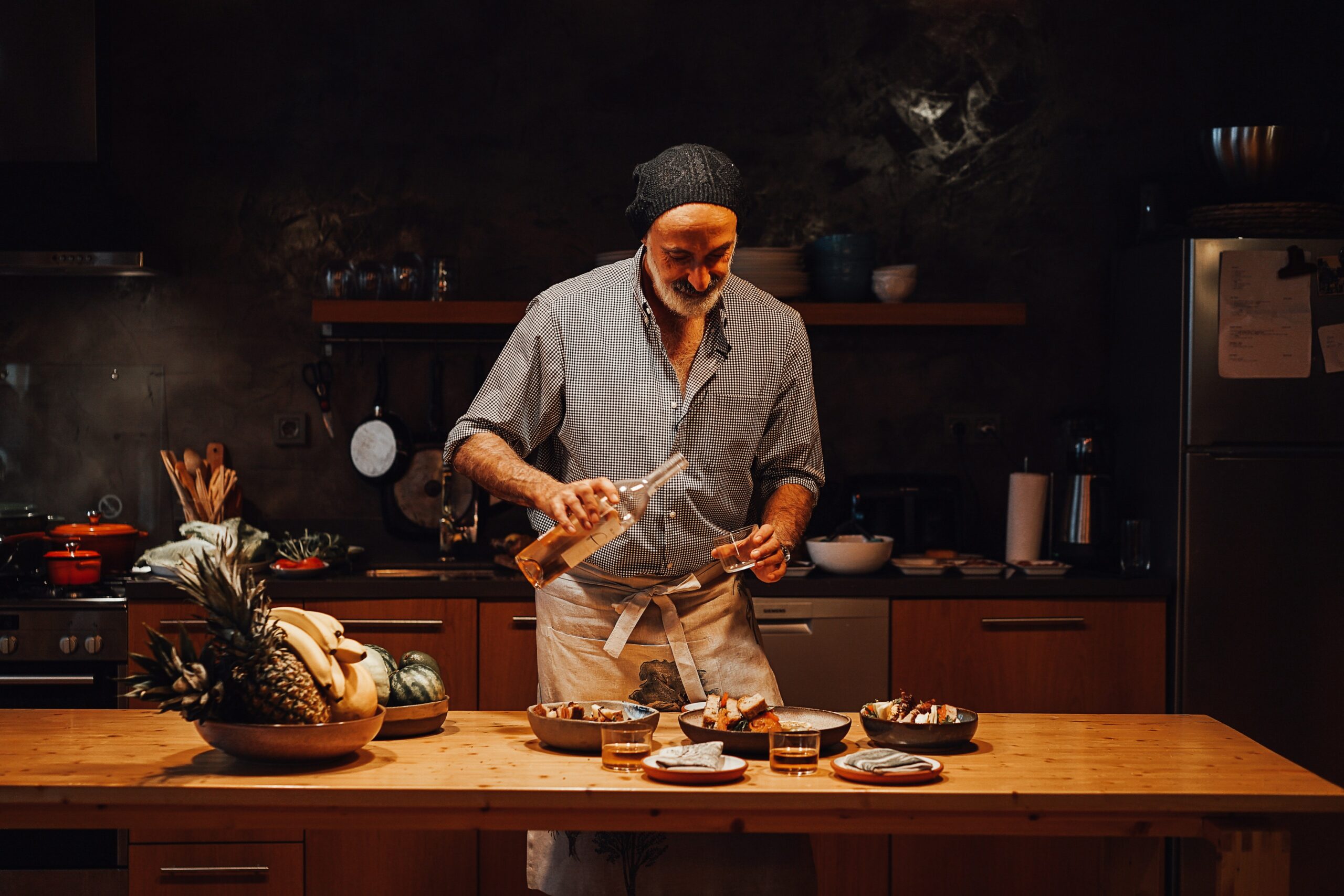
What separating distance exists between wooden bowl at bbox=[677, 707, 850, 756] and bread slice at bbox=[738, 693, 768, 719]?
0.13 feet

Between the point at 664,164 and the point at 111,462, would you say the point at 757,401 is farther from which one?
the point at 111,462

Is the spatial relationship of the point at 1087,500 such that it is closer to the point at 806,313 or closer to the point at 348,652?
the point at 806,313

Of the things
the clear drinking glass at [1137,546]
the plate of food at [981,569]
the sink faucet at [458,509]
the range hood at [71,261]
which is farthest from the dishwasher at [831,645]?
the range hood at [71,261]

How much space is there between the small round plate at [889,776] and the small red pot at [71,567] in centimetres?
246

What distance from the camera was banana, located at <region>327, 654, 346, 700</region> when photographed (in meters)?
1.69

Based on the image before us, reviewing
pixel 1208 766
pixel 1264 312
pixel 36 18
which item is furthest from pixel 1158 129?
pixel 36 18

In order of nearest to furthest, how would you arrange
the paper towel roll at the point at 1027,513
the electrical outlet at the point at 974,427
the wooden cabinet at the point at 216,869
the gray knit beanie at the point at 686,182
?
the gray knit beanie at the point at 686,182, the wooden cabinet at the point at 216,869, the paper towel roll at the point at 1027,513, the electrical outlet at the point at 974,427

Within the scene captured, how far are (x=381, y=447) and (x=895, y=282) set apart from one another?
1.63 m

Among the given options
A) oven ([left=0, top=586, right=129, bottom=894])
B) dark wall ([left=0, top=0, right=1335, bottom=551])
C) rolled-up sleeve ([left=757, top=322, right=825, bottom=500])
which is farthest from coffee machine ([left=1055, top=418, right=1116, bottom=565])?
oven ([left=0, top=586, right=129, bottom=894])

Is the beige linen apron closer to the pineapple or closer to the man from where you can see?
the man

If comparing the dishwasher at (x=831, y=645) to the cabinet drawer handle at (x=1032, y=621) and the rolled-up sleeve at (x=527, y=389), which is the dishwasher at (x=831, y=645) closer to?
the cabinet drawer handle at (x=1032, y=621)

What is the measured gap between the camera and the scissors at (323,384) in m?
3.84

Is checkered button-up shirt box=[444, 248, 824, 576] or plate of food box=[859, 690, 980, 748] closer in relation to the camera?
plate of food box=[859, 690, 980, 748]

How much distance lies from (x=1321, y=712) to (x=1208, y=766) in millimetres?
1872
